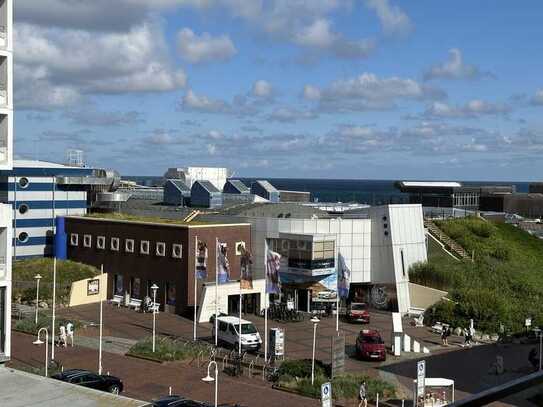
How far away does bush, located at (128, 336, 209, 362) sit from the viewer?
34.3m

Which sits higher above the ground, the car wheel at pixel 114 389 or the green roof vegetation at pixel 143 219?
the green roof vegetation at pixel 143 219

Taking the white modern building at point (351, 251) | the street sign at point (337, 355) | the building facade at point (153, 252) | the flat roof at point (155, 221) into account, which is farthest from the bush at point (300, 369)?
the flat roof at point (155, 221)

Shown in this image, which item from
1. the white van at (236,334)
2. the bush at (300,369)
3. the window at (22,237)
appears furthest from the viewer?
the window at (22,237)

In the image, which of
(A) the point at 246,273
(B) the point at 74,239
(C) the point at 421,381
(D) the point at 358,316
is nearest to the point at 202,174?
(B) the point at 74,239

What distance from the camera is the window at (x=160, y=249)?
49.8m

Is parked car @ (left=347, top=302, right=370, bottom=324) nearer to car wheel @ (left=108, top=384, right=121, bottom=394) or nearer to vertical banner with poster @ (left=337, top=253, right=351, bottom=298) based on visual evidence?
vertical banner with poster @ (left=337, top=253, right=351, bottom=298)

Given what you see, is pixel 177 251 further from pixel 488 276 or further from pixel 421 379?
pixel 421 379

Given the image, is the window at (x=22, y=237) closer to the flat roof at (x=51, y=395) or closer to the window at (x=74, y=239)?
the window at (x=74, y=239)

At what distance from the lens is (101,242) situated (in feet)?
181

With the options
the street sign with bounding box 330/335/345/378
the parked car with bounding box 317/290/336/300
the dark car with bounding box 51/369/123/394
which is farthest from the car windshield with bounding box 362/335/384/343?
the dark car with bounding box 51/369/123/394

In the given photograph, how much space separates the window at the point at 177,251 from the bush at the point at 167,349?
11394 millimetres

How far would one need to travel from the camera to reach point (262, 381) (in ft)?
103

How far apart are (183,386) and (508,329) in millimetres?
24441

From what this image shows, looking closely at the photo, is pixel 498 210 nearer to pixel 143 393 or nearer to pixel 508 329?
pixel 508 329
